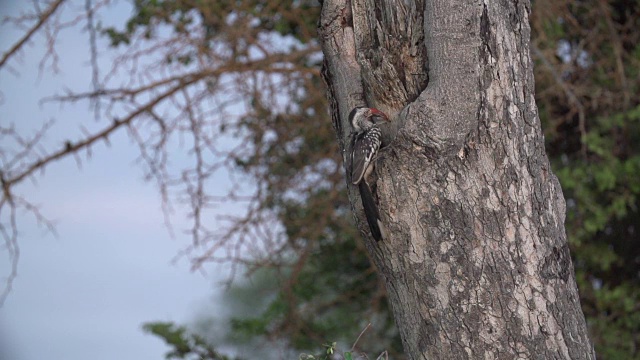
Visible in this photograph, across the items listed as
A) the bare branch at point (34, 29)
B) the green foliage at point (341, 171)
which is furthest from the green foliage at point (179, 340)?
the bare branch at point (34, 29)

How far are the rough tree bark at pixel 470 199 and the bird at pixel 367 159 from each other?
0.14ft

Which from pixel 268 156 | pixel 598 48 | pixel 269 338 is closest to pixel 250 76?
pixel 268 156

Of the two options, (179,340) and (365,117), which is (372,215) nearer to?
(365,117)

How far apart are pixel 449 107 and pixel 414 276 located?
0.62 m

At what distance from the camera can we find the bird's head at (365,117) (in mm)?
2839

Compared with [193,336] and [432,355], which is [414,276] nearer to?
[432,355]

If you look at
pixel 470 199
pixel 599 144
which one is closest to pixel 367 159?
pixel 470 199

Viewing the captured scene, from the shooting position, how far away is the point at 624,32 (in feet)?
21.0

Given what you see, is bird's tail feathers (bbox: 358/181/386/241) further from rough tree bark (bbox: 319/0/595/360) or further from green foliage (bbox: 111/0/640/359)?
green foliage (bbox: 111/0/640/359)

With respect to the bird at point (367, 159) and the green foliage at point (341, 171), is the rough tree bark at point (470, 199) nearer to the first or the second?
the bird at point (367, 159)

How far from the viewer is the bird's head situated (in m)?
2.84

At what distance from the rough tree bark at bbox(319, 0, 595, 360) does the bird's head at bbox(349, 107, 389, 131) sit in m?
0.13

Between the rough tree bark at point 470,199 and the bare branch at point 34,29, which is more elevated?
the bare branch at point 34,29

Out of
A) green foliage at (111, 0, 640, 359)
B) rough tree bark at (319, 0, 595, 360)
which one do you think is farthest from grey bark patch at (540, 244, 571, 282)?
green foliage at (111, 0, 640, 359)
